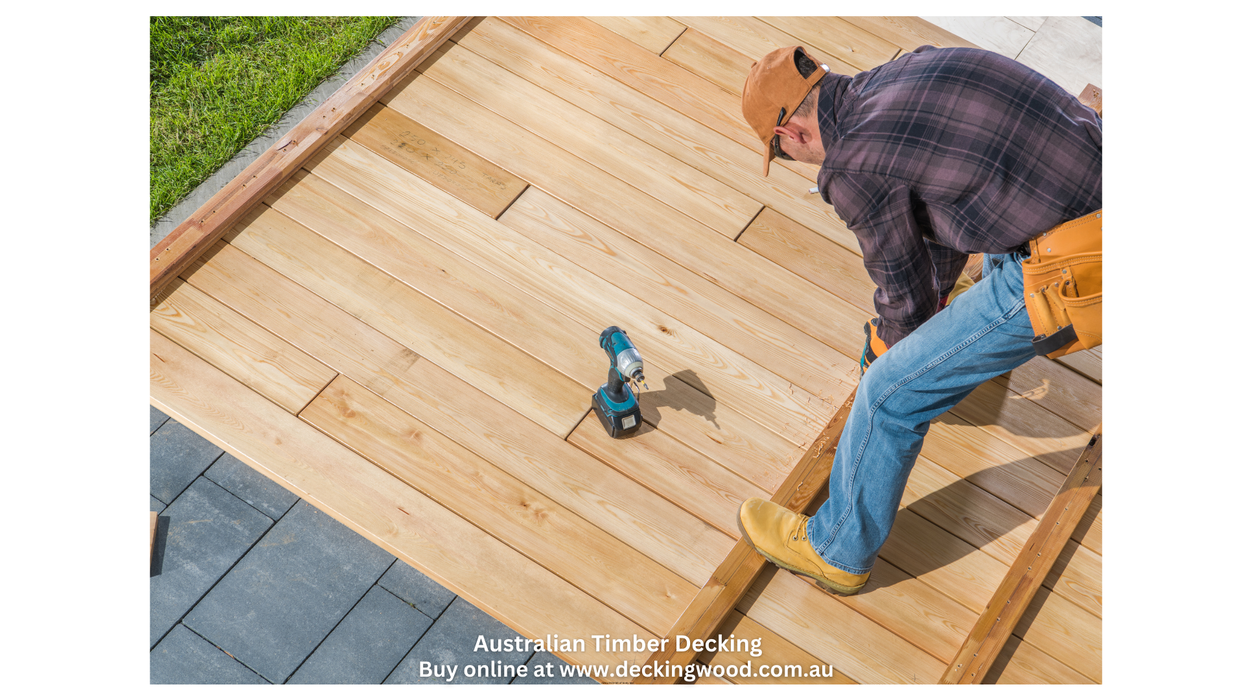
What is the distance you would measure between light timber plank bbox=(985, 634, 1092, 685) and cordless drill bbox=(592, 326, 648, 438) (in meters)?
0.95

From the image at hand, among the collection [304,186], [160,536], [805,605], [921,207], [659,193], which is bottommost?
[160,536]

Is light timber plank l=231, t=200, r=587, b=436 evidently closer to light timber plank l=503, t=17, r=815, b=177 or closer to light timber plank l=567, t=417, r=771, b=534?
light timber plank l=567, t=417, r=771, b=534

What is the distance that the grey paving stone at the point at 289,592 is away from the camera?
1.83 m

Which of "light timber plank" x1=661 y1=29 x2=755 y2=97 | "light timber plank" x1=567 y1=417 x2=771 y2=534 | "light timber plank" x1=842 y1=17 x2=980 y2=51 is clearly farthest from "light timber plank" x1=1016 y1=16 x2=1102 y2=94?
"light timber plank" x1=567 y1=417 x2=771 y2=534

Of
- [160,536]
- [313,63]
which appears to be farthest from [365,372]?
[313,63]

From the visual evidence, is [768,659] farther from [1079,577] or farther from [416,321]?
[416,321]

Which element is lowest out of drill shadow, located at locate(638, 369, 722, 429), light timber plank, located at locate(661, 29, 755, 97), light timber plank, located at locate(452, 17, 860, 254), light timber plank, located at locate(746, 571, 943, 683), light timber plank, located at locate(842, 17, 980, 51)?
light timber plank, located at locate(746, 571, 943, 683)

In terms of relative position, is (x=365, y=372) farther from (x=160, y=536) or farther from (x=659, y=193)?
(x=659, y=193)

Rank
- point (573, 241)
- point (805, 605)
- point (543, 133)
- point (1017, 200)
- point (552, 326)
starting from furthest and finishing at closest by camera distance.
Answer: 1. point (543, 133)
2. point (573, 241)
3. point (552, 326)
4. point (805, 605)
5. point (1017, 200)

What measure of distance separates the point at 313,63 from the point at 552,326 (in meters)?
1.25

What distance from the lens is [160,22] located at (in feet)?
8.93

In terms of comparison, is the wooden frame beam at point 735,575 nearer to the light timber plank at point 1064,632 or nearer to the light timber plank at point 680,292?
the light timber plank at point 680,292

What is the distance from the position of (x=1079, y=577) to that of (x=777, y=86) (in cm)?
130

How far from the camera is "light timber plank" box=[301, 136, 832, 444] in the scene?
217cm
